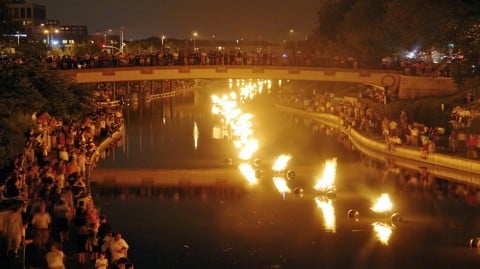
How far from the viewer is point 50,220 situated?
24406mm

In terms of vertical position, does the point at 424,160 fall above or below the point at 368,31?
below

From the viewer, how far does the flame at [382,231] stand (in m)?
29.2

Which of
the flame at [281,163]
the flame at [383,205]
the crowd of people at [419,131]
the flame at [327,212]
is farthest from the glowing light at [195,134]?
the flame at [383,205]

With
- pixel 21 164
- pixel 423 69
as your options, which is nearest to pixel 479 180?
pixel 21 164

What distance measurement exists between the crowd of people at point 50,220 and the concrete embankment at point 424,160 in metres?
17.6

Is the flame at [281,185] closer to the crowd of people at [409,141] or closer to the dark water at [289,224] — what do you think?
the dark water at [289,224]

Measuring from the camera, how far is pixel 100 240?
73.6 ft

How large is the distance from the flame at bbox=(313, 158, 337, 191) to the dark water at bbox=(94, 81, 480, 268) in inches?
16.1

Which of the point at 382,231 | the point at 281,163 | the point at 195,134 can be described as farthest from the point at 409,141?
the point at 195,134

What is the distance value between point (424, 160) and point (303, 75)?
2138 centimetres

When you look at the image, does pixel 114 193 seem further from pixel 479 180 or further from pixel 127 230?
pixel 479 180

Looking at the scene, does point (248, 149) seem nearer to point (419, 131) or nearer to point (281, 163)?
point (281, 163)

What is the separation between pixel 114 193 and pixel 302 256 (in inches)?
550

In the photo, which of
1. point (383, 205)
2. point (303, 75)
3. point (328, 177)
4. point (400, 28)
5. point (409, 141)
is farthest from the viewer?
point (400, 28)
